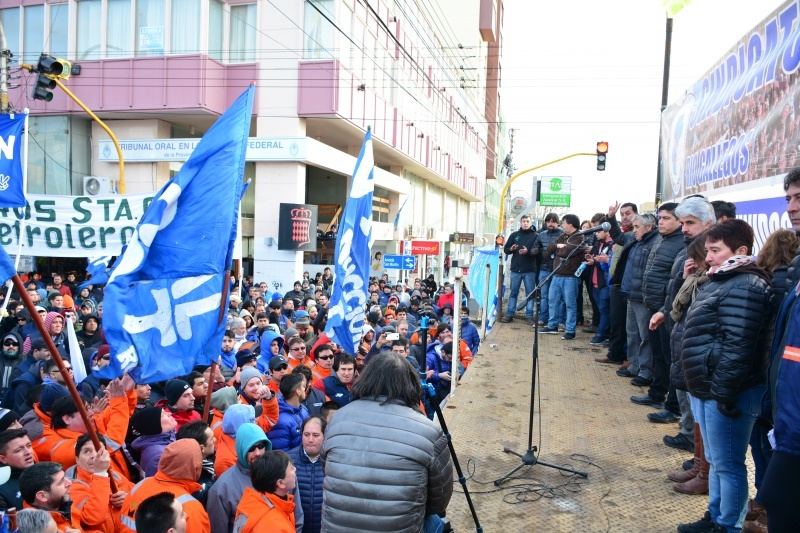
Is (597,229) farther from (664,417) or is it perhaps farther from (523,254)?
(523,254)

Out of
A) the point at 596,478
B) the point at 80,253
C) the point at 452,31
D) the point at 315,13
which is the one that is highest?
the point at 452,31

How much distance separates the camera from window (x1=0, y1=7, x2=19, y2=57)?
24328mm

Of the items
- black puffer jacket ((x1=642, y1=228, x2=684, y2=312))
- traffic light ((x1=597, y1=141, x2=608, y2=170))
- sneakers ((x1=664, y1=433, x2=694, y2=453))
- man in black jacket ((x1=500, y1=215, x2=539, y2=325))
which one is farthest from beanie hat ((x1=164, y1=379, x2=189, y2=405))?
traffic light ((x1=597, y1=141, x2=608, y2=170))

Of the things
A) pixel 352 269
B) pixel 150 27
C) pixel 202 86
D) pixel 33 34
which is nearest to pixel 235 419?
pixel 352 269

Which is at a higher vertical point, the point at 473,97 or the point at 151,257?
the point at 473,97

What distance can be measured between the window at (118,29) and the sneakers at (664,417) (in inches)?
942

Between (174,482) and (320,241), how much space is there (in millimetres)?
24330

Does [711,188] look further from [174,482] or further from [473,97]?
[473,97]

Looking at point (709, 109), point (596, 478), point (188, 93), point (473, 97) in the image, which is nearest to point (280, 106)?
point (188, 93)

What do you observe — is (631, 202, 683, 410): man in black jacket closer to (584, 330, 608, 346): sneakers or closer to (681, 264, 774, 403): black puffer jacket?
(681, 264, 774, 403): black puffer jacket

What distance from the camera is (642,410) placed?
5.67 metres

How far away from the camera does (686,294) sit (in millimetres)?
4199

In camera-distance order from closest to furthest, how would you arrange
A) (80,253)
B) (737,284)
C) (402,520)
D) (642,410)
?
(402,520) → (737,284) → (642,410) → (80,253)

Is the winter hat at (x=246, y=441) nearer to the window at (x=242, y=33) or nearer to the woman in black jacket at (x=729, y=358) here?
the woman in black jacket at (x=729, y=358)
